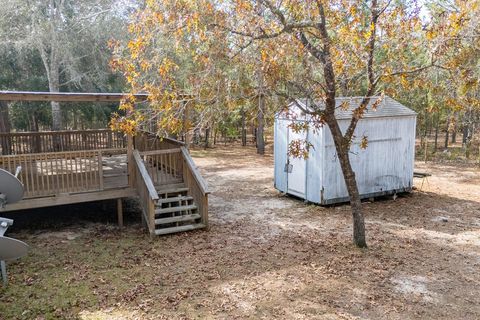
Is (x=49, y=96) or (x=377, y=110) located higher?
(x=49, y=96)

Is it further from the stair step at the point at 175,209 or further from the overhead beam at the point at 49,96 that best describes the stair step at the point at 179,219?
the overhead beam at the point at 49,96

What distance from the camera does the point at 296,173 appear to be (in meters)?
11.5

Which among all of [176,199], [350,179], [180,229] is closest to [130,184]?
[176,199]

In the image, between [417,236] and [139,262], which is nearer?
[139,262]

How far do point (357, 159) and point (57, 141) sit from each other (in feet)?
33.3

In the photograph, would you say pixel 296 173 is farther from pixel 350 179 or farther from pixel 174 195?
pixel 350 179

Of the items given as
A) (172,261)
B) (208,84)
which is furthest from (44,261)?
(208,84)

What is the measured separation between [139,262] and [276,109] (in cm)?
383

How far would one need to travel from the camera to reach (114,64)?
622 cm

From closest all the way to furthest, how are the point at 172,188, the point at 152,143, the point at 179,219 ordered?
the point at 179,219 → the point at 172,188 → the point at 152,143

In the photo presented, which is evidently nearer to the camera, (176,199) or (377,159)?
(176,199)

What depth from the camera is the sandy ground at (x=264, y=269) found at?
5.45 m

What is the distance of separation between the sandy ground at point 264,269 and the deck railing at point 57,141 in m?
4.14

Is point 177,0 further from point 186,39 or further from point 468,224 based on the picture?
point 468,224
